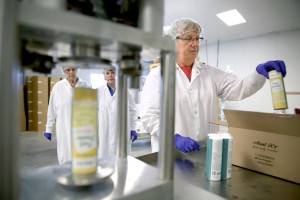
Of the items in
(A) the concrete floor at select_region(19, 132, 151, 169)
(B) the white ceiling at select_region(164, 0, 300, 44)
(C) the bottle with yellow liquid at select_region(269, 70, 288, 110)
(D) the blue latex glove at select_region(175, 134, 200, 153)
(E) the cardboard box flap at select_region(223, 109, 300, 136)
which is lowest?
(A) the concrete floor at select_region(19, 132, 151, 169)

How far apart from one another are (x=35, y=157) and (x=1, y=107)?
135 inches

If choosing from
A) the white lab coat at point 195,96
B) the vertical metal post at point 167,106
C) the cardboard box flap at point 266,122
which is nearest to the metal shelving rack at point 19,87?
the vertical metal post at point 167,106

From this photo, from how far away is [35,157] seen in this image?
3215 millimetres

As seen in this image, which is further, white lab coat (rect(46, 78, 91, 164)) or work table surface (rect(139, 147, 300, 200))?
white lab coat (rect(46, 78, 91, 164))

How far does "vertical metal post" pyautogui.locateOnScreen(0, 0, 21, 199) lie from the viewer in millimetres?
276

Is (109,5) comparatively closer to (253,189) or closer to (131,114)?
(253,189)

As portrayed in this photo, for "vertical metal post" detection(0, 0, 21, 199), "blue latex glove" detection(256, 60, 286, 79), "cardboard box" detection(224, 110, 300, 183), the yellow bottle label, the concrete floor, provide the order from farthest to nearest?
the concrete floor, "blue latex glove" detection(256, 60, 286, 79), "cardboard box" detection(224, 110, 300, 183), the yellow bottle label, "vertical metal post" detection(0, 0, 21, 199)

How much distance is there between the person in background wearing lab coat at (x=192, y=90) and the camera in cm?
146

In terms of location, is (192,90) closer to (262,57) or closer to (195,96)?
(195,96)

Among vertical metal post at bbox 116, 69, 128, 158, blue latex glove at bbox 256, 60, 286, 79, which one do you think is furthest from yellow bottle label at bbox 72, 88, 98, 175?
blue latex glove at bbox 256, 60, 286, 79

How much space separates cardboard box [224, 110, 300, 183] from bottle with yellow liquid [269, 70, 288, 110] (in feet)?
0.16

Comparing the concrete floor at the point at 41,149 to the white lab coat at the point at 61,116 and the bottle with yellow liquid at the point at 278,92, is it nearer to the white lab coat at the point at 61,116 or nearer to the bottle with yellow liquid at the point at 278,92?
the white lab coat at the point at 61,116

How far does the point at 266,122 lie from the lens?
0.78 meters

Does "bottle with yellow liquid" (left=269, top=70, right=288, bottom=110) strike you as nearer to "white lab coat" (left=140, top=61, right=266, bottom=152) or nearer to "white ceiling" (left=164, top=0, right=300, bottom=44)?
"white lab coat" (left=140, top=61, right=266, bottom=152)
